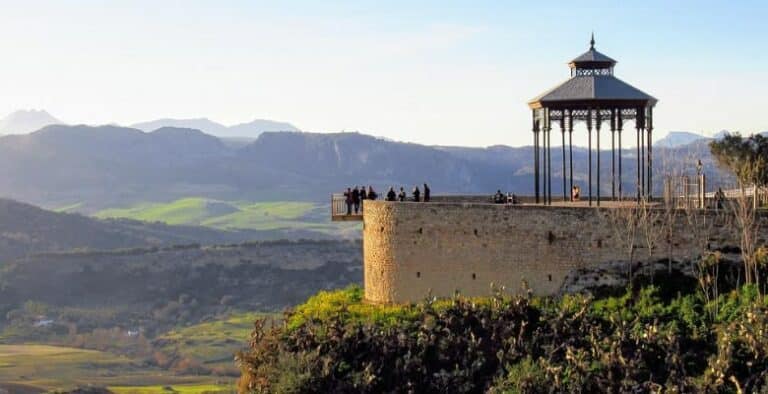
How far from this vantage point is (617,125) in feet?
112

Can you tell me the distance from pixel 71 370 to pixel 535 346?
6708cm

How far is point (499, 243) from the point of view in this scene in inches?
1183

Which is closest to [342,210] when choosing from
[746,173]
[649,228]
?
[649,228]

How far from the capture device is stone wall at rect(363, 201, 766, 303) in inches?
1118

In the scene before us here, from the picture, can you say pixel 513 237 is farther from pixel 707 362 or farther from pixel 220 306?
pixel 220 306

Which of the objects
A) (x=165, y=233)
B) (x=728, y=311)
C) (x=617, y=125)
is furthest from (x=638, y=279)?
(x=165, y=233)

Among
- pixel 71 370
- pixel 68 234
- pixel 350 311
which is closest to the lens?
pixel 350 311

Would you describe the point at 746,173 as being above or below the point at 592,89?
below

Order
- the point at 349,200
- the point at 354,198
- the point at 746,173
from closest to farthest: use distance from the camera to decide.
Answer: the point at 746,173 → the point at 349,200 → the point at 354,198

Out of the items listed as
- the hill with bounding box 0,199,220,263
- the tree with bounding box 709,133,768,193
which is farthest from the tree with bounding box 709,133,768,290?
the hill with bounding box 0,199,220,263

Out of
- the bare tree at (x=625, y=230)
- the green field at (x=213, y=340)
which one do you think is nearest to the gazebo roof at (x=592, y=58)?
the bare tree at (x=625, y=230)

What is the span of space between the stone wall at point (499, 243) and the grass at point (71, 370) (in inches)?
1992

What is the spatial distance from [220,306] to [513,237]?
93019mm

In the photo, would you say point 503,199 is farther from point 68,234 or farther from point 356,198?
point 68,234
